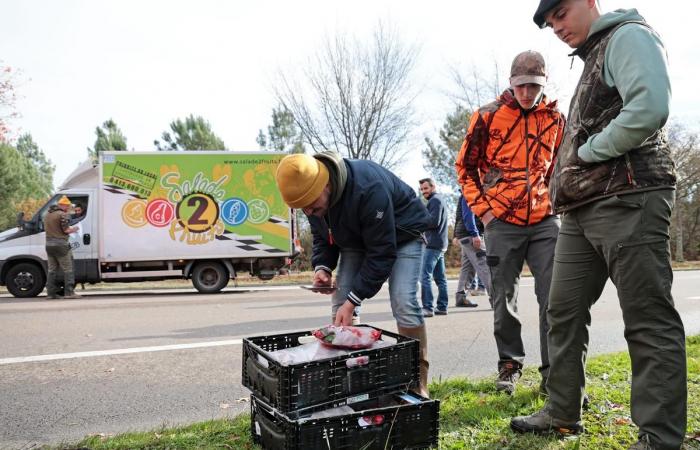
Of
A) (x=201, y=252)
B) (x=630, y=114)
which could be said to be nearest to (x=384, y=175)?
(x=630, y=114)

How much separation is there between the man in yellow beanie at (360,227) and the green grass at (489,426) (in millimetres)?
367

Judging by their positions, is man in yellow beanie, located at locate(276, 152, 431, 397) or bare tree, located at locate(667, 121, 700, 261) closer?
man in yellow beanie, located at locate(276, 152, 431, 397)

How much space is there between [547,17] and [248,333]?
5360 millimetres

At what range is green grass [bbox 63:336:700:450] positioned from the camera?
9.70 feet

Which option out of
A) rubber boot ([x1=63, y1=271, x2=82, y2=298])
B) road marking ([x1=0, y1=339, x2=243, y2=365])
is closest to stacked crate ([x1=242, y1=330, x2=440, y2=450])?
road marking ([x1=0, y1=339, x2=243, y2=365])

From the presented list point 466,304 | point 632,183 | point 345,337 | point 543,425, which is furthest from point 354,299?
point 466,304

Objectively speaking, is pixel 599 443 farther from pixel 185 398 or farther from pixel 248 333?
pixel 248 333

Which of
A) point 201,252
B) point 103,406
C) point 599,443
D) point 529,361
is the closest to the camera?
point 599,443

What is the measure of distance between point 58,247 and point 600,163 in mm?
11803

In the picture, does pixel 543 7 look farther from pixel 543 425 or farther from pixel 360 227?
pixel 543 425

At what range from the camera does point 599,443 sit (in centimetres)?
291

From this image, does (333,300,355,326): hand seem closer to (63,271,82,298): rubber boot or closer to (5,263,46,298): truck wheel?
(63,271,82,298): rubber boot

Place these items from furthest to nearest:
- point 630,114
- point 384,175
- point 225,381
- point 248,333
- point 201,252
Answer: point 201,252
point 248,333
point 225,381
point 384,175
point 630,114

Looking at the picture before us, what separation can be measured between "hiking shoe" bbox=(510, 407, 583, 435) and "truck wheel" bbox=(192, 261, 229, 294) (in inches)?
428
